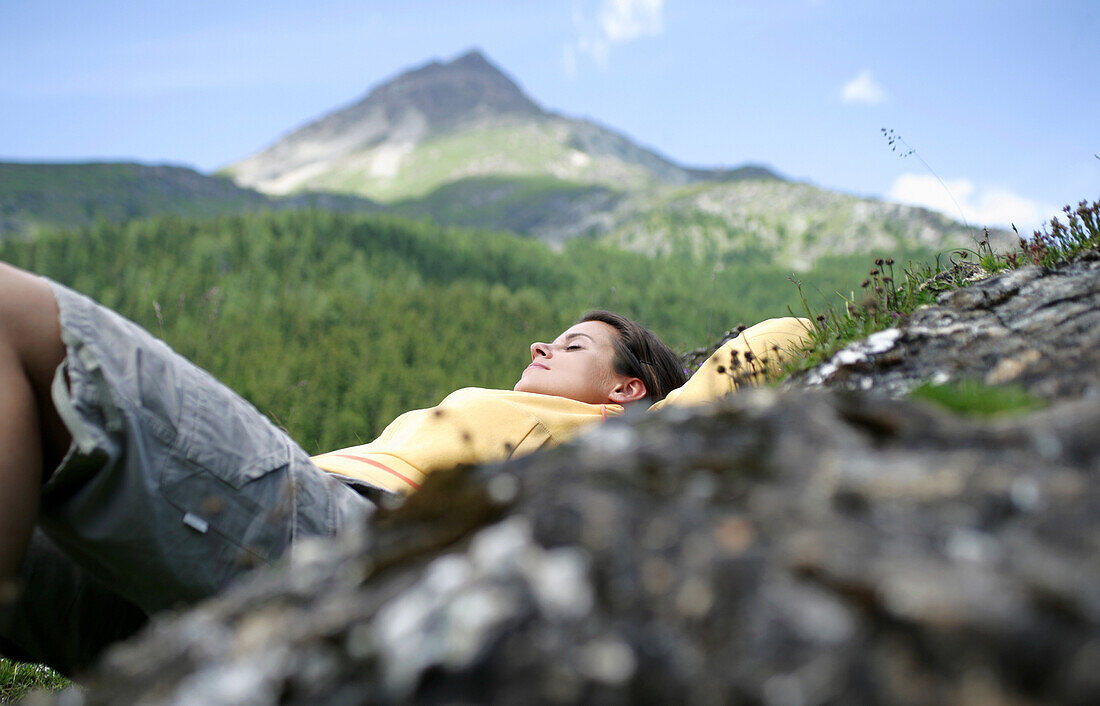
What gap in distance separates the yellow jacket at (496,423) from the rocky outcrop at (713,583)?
1.79 m

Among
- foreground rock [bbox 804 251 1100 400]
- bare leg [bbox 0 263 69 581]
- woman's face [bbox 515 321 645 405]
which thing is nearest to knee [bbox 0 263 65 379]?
bare leg [bbox 0 263 69 581]

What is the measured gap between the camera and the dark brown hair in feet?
15.7

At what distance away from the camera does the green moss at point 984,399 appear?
68.2 inches

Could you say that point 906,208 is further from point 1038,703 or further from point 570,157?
point 570,157

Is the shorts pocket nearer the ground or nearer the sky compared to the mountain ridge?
nearer the ground

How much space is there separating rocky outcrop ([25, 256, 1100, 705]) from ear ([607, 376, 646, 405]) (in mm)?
2969

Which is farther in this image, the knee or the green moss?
the knee

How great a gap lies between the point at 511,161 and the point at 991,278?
153m

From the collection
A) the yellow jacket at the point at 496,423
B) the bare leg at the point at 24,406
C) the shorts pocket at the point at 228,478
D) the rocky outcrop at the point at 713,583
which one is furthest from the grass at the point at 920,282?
the bare leg at the point at 24,406

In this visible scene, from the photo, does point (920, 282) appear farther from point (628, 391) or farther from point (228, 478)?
point (228, 478)

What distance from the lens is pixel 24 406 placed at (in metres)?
2.15

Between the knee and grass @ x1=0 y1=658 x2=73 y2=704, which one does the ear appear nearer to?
the knee

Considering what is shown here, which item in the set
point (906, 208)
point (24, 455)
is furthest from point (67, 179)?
point (24, 455)

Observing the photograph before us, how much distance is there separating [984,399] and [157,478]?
2.45m
